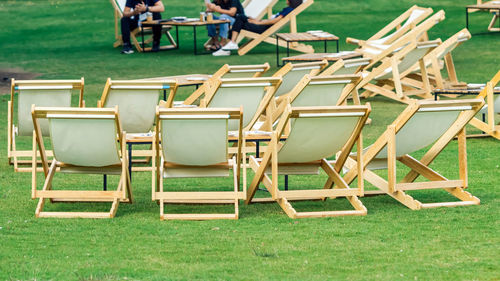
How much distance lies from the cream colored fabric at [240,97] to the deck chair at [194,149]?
0.98 meters

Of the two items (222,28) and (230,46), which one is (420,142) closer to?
(230,46)

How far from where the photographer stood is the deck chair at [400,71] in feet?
37.8

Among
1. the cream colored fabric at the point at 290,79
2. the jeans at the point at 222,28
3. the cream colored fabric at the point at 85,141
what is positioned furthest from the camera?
the jeans at the point at 222,28

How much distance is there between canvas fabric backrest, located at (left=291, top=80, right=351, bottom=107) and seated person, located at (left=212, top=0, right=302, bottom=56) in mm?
8992

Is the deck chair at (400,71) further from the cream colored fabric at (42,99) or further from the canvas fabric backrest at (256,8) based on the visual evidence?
the canvas fabric backrest at (256,8)

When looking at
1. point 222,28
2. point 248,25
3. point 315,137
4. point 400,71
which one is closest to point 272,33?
point 248,25

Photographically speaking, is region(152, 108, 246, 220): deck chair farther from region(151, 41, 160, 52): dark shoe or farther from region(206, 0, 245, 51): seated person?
region(151, 41, 160, 52): dark shoe

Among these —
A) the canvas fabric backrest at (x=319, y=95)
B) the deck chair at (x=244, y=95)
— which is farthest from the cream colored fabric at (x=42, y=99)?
the canvas fabric backrest at (x=319, y=95)

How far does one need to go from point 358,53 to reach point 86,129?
6.84 meters

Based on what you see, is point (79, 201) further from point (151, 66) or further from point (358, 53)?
point (151, 66)

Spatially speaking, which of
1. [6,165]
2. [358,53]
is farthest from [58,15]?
[6,165]

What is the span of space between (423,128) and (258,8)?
11985mm

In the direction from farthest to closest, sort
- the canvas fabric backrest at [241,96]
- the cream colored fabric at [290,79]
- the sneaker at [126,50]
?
the sneaker at [126,50], the cream colored fabric at [290,79], the canvas fabric backrest at [241,96]

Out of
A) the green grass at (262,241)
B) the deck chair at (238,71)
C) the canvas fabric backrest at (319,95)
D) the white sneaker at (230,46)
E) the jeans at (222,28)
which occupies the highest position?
the deck chair at (238,71)
